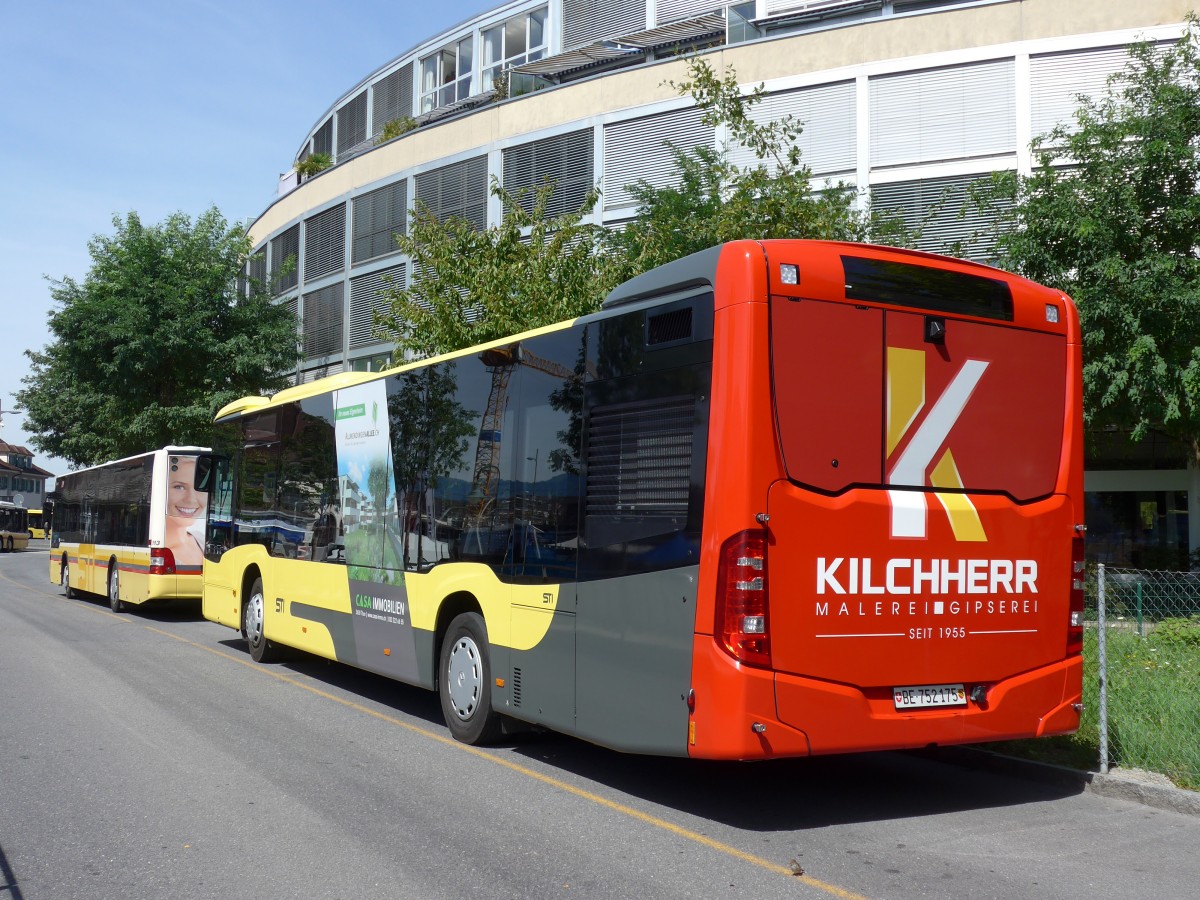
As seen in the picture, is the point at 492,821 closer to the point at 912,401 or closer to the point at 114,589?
the point at 912,401

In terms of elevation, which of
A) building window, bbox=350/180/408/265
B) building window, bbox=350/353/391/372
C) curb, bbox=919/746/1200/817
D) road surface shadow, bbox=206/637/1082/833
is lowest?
road surface shadow, bbox=206/637/1082/833

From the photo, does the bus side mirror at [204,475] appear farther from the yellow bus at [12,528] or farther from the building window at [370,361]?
the yellow bus at [12,528]

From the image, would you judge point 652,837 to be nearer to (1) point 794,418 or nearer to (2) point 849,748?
(2) point 849,748

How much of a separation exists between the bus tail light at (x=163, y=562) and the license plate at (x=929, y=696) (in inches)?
633

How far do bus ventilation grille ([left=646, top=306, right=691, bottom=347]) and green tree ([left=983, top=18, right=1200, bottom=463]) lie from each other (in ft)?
38.3

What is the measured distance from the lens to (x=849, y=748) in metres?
6.37

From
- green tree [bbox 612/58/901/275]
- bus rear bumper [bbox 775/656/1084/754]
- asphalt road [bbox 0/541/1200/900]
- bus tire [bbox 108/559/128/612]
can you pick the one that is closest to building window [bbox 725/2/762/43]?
green tree [bbox 612/58/901/275]

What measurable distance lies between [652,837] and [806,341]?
281 centimetres

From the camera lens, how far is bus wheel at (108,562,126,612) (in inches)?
866

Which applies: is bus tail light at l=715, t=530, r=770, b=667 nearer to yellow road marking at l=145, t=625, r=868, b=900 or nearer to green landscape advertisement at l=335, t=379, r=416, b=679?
yellow road marking at l=145, t=625, r=868, b=900

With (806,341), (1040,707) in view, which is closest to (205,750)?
(806,341)

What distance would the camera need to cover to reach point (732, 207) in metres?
15.5

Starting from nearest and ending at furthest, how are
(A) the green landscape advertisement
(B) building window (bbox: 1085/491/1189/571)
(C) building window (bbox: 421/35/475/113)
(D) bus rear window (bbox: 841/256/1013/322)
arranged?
1. (D) bus rear window (bbox: 841/256/1013/322)
2. (A) the green landscape advertisement
3. (B) building window (bbox: 1085/491/1189/571)
4. (C) building window (bbox: 421/35/475/113)

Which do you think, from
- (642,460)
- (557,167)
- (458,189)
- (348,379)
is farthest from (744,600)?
(458,189)
